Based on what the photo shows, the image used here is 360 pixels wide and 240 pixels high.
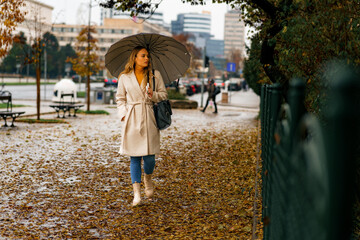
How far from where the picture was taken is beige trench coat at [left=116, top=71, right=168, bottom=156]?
20.7 ft

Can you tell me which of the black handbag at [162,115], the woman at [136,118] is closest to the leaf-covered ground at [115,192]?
the woman at [136,118]

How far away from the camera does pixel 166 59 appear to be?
7406 millimetres

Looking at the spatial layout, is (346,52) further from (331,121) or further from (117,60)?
(331,121)

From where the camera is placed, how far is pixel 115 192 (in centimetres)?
709

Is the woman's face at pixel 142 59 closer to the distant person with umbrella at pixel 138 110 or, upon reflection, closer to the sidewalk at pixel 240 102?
the distant person with umbrella at pixel 138 110

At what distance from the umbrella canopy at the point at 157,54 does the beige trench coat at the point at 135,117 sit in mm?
817

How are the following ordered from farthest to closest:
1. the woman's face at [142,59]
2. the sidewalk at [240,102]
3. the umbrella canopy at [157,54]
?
1. the sidewalk at [240,102]
2. the umbrella canopy at [157,54]
3. the woman's face at [142,59]

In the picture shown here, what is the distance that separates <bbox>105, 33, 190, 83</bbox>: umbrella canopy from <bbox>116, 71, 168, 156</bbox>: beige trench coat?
2.68ft

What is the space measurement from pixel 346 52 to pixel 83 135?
34.7 ft

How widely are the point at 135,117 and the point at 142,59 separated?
754 millimetres

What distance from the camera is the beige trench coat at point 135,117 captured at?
630cm

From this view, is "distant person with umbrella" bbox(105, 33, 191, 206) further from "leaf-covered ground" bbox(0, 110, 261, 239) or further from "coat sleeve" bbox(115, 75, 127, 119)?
"leaf-covered ground" bbox(0, 110, 261, 239)

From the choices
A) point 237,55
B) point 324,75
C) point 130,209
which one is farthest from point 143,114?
point 237,55

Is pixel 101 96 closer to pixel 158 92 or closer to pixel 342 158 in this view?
pixel 158 92
